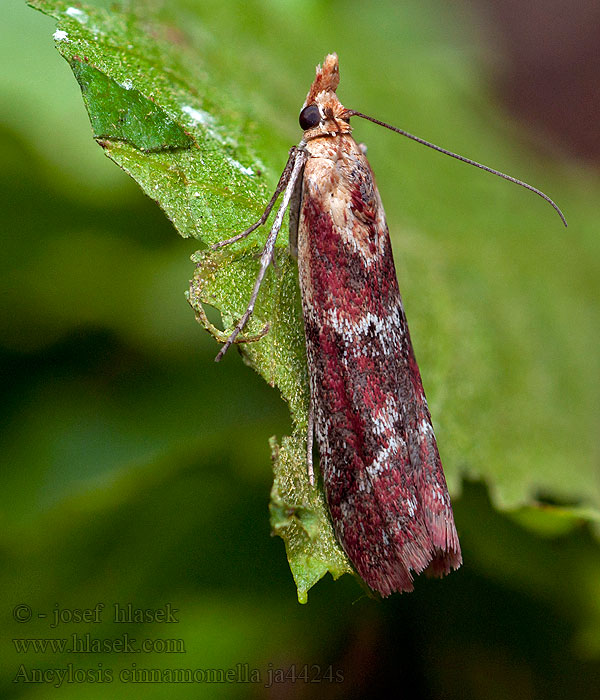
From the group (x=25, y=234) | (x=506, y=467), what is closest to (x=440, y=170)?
(x=506, y=467)

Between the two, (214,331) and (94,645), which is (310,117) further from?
(94,645)

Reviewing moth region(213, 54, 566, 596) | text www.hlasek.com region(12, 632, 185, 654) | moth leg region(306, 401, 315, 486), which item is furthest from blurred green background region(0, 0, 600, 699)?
moth leg region(306, 401, 315, 486)

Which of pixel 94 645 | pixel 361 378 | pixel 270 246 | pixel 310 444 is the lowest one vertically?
pixel 94 645

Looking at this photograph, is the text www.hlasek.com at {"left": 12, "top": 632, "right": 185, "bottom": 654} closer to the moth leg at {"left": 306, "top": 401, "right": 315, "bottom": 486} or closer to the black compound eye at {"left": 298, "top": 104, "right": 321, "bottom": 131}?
the moth leg at {"left": 306, "top": 401, "right": 315, "bottom": 486}

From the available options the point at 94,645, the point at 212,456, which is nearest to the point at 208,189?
the point at 212,456

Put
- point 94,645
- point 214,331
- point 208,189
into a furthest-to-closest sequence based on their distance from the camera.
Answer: point 94,645, point 208,189, point 214,331

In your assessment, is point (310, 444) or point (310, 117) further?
point (310, 117)

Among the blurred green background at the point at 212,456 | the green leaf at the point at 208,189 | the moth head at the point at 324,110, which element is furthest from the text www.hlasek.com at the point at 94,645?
the moth head at the point at 324,110

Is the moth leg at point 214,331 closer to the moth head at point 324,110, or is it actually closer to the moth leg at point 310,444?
the moth leg at point 310,444
